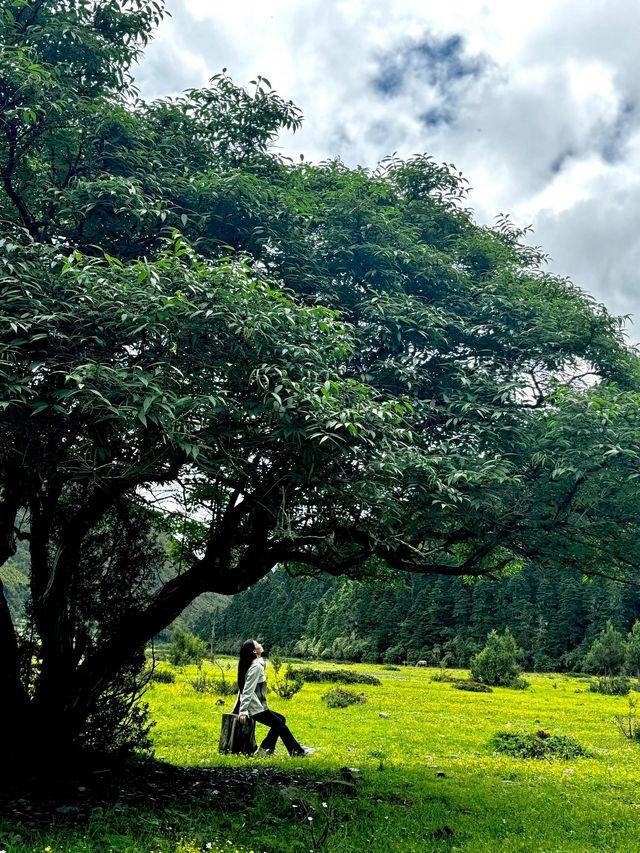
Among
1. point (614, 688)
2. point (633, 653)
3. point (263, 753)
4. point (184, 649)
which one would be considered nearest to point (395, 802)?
point (263, 753)

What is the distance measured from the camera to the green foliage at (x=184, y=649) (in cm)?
4303

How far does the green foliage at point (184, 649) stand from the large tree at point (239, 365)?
112 ft

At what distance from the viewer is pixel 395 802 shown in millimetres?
9500

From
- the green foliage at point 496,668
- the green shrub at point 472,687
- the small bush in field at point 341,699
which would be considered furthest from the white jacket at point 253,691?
the green foliage at point 496,668

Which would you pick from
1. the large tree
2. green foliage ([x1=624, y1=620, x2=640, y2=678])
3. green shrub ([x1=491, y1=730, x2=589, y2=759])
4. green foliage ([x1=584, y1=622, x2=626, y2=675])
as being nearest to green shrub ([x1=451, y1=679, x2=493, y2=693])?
green foliage ([x1=624, y1=620, x2=640, y2=678])

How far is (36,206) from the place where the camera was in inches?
343

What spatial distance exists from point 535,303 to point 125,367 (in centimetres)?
635

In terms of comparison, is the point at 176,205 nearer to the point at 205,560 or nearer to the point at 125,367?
the point at 125,367

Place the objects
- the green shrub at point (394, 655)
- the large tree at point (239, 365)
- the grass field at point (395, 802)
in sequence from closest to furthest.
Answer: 1. the large tree at point (239, 365)
2. the grass field at point (395, 802)
3. the green shrub at point (394, 655)

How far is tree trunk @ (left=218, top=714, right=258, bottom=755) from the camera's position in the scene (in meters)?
12.8

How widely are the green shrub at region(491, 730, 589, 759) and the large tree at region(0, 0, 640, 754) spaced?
27.5 ft

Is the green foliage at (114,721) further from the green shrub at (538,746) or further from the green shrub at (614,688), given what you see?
the green shrub at (614,688)

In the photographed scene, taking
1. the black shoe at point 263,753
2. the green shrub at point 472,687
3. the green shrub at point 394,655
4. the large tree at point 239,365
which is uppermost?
the large tree at point 239,365

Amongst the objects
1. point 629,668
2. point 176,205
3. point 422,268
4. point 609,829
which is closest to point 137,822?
point 609,829
